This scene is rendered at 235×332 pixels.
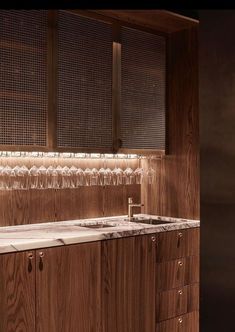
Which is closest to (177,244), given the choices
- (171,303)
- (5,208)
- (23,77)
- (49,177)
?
(171,303)

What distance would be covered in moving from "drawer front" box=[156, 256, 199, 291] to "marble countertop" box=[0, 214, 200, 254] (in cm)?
27

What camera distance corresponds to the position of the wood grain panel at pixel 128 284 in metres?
2.98

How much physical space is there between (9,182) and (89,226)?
0.75 m

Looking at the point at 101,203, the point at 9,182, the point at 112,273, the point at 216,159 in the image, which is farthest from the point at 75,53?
the point at 216,159

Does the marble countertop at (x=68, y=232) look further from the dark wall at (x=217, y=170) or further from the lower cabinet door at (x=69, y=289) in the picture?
the dark wall at (x=217, y=170)

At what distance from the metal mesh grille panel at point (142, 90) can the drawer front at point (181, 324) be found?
1365mm

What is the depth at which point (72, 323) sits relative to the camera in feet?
9.13

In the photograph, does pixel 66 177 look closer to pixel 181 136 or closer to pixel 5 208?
pixel 5 208

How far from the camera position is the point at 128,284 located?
10.2ft

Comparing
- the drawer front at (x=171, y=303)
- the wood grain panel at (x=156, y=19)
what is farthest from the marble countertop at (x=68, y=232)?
the wood grain panel at (x=156, y=19)

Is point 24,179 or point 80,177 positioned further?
point 80,177

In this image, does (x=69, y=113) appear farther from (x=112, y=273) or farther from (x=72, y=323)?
(x=72, y=323)

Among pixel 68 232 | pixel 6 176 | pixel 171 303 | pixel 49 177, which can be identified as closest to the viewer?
pixel 68 232

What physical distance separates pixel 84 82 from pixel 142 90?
62cm
